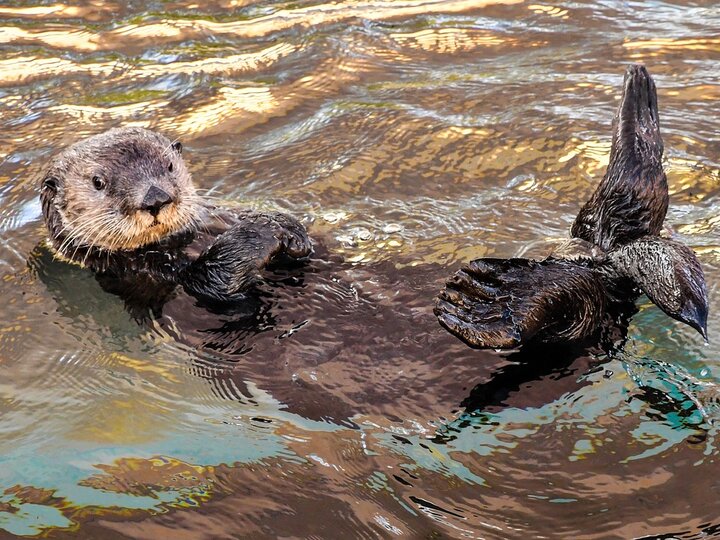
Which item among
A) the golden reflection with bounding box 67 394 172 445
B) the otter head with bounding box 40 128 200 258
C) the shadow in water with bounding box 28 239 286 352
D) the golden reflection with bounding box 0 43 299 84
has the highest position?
the golden reflection with bounding box 0 43 299 84

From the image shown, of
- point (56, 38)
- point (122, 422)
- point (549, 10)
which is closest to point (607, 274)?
point (122, 422)

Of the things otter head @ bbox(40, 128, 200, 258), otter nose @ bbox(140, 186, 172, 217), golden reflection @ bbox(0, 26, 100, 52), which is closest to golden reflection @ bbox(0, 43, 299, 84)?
golden reflection @ bbox(0, 26, 100, 52)

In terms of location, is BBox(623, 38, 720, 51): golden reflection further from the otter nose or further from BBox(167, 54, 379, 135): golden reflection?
the otter nose

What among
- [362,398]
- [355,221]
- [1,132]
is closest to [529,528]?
[362,398]

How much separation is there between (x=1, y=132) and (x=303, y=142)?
6.43 ft

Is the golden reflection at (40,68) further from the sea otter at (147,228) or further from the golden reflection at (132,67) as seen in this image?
the sea otter at (147,228)

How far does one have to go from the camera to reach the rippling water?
114 inches

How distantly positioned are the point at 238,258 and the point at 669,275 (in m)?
1.67

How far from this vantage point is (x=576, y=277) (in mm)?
3160

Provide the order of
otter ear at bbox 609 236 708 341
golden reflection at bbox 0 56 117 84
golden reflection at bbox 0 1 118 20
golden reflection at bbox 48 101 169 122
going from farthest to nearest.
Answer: golden reflection at bbox 0 1 118 20 → golden reflection at bbox 0 56 117 84 → golden reflection at bbox 48 101 169 122 → otter ear at bbox 609 236 708 341

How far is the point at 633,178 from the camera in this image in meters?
3.44

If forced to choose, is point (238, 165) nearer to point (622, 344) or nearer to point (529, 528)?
point (622, 344)

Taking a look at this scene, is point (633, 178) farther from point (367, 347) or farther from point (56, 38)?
point (56, 38)

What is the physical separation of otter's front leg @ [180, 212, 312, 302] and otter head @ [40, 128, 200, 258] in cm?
25
